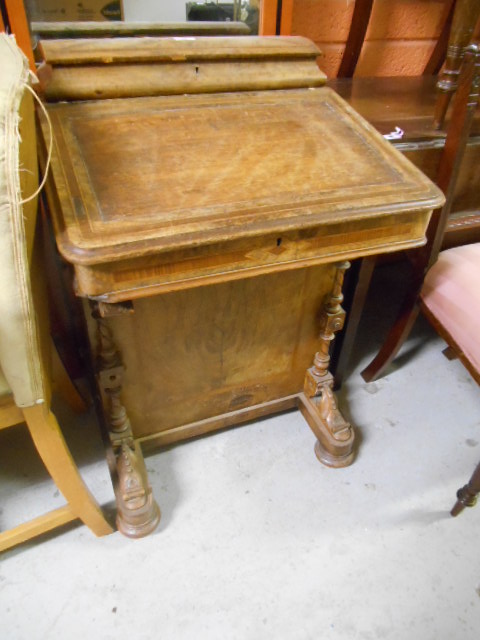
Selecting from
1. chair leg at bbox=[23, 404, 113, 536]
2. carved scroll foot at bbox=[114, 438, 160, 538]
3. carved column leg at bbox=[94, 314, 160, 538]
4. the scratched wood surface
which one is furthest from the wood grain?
carved scroll foot at bbox=[114, 438, 160, 538]

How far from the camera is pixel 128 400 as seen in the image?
1.42 meters

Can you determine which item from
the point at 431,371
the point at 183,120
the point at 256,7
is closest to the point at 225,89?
the point at 183,120

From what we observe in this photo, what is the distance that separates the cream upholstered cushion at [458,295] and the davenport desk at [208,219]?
1.07ft

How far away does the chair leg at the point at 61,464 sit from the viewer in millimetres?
1065

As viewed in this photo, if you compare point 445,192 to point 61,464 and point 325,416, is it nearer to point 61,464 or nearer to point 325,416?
point 325,416

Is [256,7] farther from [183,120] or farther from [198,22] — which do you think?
[183,120]

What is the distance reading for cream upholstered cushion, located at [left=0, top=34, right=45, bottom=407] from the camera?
773 millimetres

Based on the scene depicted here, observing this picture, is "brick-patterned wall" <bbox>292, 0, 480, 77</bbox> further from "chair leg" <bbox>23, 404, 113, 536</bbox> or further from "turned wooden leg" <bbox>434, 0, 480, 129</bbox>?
"chair leg" <bbox>23, 404, 113, 536</bbox>

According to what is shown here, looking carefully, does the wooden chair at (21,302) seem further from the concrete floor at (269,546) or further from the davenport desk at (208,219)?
the concrete floor at (269,546)

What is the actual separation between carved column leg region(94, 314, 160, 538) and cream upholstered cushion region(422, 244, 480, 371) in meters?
0.92

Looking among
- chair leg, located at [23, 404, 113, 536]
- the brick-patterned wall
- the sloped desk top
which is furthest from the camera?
the brick-patterned wall

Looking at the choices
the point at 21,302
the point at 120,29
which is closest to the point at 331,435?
the point at 21,302

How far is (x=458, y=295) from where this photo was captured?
1.44m

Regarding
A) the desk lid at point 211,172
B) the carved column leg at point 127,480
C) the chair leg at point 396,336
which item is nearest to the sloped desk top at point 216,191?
the desk lid at point 211,172
